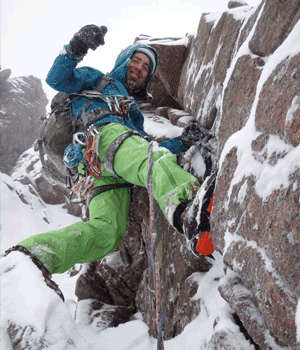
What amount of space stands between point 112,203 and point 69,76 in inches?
66.8

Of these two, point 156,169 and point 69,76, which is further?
point 69,76

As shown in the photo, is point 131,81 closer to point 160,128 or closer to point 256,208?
point 160,128

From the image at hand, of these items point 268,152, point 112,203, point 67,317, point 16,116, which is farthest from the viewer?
point 16,116

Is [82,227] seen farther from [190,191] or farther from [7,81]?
[7,81]

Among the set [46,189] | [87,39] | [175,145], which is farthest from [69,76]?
[46,189]

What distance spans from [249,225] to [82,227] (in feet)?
6.28

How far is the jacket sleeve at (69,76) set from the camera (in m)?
3.38

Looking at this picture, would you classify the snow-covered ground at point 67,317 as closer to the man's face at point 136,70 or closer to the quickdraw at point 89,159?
the quickdraw at point 89,159

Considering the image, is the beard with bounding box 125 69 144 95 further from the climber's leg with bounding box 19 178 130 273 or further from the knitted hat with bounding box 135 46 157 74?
the climber's leg with bounding box 19 178 130 273

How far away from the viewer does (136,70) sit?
4742 millimetres

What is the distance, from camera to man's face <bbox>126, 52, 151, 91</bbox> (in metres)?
4.71

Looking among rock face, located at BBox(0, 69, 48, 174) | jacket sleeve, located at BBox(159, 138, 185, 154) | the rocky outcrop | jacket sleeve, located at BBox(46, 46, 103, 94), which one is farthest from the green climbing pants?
rock face, located at BBox(0, 69, 48, 174)

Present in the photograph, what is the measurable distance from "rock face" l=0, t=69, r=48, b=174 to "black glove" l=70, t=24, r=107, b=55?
2903 centimetres

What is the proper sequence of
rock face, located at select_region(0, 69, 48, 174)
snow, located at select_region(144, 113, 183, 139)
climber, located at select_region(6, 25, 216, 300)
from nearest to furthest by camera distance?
climber, located at select_region(6, 25, 216, 300) → snow, located at select_region(144, 113, 183, 139) → rock face, located at select_region(0, 69, 48, 174)
